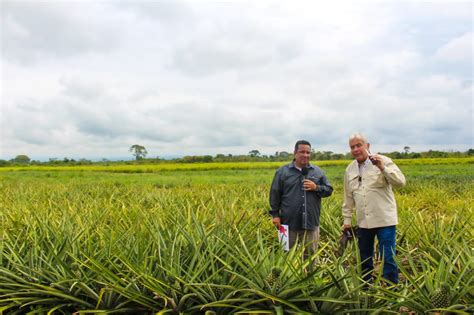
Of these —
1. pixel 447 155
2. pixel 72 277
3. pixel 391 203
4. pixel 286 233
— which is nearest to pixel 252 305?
pixel 72 277

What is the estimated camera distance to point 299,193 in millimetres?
4820

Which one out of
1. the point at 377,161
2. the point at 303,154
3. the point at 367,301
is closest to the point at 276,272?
the point at 367,301

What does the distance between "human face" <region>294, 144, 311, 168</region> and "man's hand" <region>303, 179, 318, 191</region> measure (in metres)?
0.26

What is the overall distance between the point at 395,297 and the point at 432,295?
28cm

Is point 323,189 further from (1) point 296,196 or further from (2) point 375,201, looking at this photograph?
(2) point 375,201

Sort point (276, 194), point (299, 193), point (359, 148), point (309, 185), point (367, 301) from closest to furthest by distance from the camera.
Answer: point (367, 301) → point (359, 148) → point (309, 185) → point (299, 193) → point (276, 194)

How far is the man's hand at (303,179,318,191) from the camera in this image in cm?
465

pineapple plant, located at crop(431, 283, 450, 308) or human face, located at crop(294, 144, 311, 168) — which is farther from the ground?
human face, located at crop(294, 144, 311, 168)

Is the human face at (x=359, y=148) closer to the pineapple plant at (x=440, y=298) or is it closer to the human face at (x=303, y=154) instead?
the human face at (x=303, y=154)

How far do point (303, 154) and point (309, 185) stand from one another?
16.9 inches

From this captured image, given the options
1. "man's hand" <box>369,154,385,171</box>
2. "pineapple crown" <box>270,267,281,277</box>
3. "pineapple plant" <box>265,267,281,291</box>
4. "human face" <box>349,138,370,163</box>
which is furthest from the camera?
"human face" <box>349,138,370,163</box>

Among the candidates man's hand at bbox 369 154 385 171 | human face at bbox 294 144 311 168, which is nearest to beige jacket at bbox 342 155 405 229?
man's hand at bbox 369 154 385 171

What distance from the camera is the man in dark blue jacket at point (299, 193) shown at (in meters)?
4.77

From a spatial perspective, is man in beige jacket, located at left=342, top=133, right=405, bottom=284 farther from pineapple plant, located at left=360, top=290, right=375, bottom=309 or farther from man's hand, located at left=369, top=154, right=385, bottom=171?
pineapple plant, located at left=360, top=290, right=375, bottom=309
